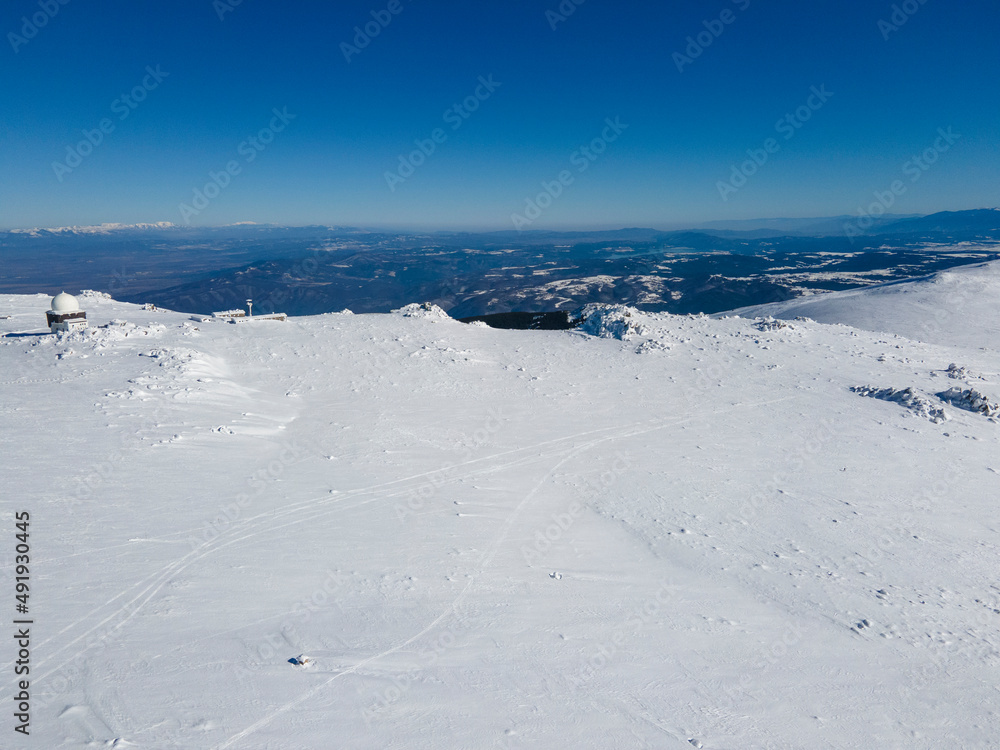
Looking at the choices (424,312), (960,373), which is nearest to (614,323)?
(424,312)

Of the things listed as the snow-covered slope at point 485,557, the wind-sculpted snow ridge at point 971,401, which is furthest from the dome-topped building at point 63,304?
the wind-sculpted snow ridge at point 971,401

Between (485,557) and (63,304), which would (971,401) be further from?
(63,304)

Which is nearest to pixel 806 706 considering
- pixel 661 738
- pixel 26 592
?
pixel 661 738

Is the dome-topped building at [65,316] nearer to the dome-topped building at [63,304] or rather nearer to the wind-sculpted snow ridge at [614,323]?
the dome-topped building at [63,304]

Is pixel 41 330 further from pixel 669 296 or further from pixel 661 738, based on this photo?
pixel 669 296

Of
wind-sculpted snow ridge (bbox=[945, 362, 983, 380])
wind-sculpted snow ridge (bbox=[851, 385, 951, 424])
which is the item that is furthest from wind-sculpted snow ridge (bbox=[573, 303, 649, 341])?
wind-sculpted snow ridge (bbox=[945, 362, 983, 380])

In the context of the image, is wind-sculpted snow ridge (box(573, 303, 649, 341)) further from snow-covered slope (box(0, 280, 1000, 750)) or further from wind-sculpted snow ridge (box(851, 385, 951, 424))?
wind-sculpted snow ridge (box(851, 385, 951, 424))

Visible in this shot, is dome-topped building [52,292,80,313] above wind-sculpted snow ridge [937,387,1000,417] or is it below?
above
